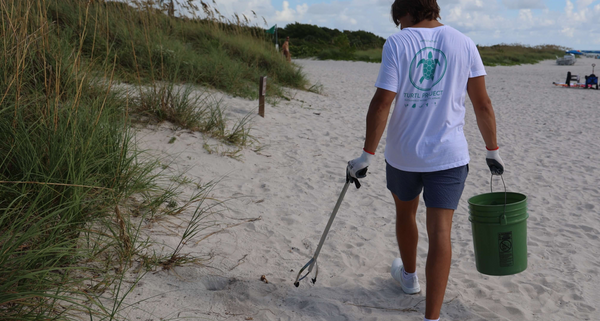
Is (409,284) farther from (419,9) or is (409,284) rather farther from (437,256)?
(419,9)

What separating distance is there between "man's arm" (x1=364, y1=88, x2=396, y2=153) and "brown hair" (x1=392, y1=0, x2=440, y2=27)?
0.43 meters

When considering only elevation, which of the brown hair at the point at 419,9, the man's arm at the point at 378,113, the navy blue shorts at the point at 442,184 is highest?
the brown hair at the point at 419,9

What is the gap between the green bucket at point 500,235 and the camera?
2449mm

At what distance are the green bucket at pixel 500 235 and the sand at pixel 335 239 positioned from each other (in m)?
0.38

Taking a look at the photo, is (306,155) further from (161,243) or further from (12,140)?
(12,140)

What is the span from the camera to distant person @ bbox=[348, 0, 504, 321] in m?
2.21

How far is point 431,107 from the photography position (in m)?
2.25

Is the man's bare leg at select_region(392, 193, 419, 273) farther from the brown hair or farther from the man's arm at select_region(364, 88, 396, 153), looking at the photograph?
the brown hair

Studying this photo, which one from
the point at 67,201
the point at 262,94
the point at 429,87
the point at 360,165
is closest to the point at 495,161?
the point at 429,87

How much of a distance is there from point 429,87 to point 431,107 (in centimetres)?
10

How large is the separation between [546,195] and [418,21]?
3.77 m

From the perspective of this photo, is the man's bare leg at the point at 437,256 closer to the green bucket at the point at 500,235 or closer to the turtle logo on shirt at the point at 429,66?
the green bucket at the point at 500,235

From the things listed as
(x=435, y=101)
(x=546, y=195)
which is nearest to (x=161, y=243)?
(x=435, y=101)

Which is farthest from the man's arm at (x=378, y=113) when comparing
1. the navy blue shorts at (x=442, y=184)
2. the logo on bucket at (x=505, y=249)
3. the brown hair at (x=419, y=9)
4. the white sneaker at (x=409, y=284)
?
the white sneaker at (x=409, y=284)
